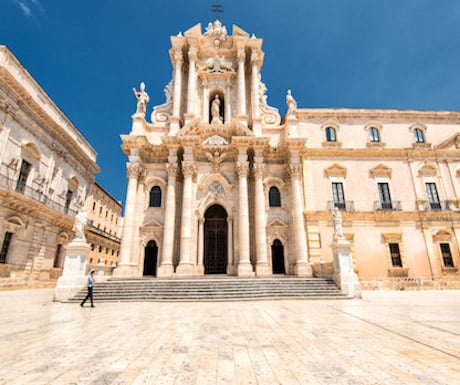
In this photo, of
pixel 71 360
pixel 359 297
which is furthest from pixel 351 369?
pixel 359 297

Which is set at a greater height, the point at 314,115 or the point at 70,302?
the point at 314,115

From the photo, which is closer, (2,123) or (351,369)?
(351,369)

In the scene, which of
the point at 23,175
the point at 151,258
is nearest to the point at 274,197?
the point at 151,258

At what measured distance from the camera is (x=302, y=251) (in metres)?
17.6

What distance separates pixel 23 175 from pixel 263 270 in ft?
61.1

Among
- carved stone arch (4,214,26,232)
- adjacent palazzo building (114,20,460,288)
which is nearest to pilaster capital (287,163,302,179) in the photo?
adjacent palazzo building (114,20,460,288)

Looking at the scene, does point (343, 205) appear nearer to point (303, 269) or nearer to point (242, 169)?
point (303, 269)

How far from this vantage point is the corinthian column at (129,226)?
56.1 feet

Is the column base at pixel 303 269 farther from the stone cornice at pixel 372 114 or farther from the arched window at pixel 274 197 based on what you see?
the stone cornice at pixel 372 114

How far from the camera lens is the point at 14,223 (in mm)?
17266

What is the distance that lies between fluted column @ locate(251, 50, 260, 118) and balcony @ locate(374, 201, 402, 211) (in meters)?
11.9

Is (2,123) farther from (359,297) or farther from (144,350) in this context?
(359,297)

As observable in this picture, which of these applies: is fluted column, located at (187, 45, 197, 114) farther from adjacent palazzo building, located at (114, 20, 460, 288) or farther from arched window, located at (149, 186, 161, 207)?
arched window, located at (149, 186, 161, 207)

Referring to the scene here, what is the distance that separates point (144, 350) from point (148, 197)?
16.5m
